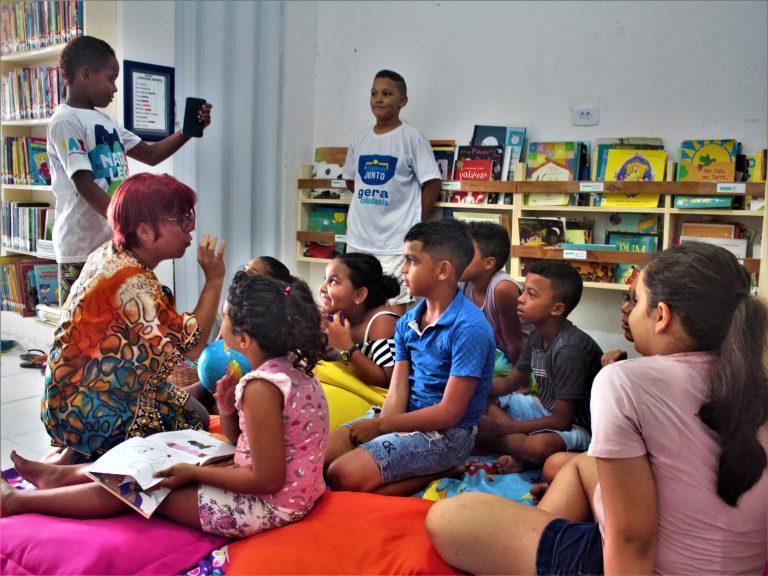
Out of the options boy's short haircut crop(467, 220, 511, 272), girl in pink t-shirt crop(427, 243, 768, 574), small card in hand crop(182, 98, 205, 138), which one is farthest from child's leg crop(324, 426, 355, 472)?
small card in hand crop(182, 98, 205, 138)

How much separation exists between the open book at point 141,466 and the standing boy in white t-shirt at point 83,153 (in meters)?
1.26

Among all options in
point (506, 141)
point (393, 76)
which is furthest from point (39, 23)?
point (506, 141)

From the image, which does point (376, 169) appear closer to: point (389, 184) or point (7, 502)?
point (389, 184)

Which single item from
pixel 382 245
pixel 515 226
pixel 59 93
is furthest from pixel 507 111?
pixel 59 93

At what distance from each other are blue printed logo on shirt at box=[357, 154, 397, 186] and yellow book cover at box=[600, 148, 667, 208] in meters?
1.17

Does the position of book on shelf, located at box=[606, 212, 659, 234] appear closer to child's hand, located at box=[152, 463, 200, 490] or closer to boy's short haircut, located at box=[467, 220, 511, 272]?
boy's short haircut, located at box=[467, 220, 511, 272]

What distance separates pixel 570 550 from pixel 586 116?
9.44 feet

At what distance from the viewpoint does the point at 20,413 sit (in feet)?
10.1

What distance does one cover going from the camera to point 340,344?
2.33 meters

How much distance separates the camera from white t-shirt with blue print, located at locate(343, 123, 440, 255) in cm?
391

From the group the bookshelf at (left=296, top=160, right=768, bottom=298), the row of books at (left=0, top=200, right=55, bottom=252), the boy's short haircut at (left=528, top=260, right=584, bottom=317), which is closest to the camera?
the boy's short haircut at (left=528, top=260, right=584, bottom=317)

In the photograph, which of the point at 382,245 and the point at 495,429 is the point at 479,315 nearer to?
the point at 495,429

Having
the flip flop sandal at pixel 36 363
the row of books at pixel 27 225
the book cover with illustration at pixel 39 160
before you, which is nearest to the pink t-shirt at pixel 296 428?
the flip flop sandal at pixel 36 363

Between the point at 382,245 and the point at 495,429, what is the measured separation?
1.99 metres
